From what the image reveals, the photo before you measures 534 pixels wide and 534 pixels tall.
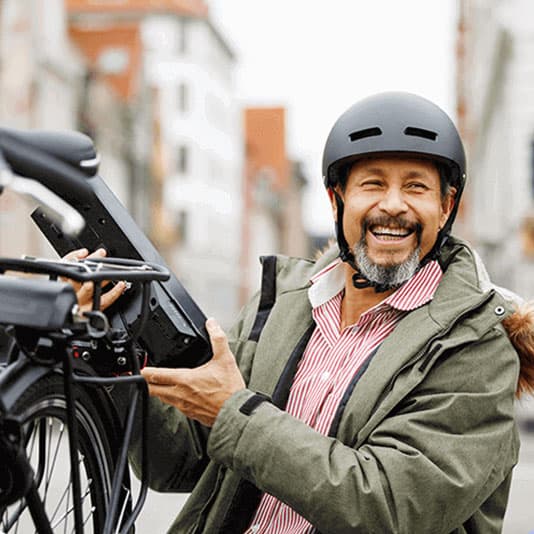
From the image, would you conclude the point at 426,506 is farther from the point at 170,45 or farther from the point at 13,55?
the point at 170,45

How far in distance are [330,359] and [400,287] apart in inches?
9.9

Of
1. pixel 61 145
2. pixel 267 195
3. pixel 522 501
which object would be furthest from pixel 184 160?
pixel 61 145

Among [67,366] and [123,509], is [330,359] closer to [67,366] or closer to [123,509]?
[123,509]

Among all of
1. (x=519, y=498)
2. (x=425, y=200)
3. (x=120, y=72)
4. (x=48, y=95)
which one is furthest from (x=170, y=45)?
(x=425, y=200)

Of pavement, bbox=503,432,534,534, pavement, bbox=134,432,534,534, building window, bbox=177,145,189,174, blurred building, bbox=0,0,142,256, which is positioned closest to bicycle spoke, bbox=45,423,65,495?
pavement, bbox=134,432,534,534

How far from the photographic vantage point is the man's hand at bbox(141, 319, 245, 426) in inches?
98.0

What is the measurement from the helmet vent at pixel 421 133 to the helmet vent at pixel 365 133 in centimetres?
7

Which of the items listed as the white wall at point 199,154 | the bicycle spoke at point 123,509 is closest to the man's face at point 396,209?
the bicycle spoke at point 123,509

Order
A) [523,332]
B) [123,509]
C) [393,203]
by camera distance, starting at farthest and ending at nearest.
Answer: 1. [393,203]
2. [523,332]
3. [123,509]

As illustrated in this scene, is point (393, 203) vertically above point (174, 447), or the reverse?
point (393, 203)

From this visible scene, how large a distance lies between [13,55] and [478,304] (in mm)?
27401

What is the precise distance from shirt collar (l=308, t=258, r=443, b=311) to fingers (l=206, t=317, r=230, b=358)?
47cm

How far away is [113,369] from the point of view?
2.38 meters

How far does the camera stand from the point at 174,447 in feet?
9.53
